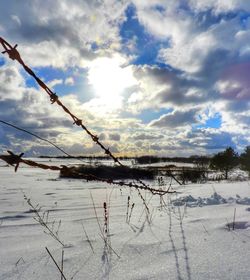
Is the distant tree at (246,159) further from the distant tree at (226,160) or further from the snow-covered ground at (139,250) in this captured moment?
the snow-covered ground at (139,250)

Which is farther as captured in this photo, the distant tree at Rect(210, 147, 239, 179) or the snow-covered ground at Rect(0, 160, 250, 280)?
the distant tree at Rect(210, 147, 239, 179)

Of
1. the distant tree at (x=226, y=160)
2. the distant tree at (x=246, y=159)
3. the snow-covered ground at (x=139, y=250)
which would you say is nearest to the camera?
the snow-covered ground at (x=139, y=250)

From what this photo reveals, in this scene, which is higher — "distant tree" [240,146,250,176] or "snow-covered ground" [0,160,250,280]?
"distant tree" [240,146,250,176]

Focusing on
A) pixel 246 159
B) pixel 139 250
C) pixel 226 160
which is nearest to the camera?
pixel 139 250

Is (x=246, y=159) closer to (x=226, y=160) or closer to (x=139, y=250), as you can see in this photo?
(x=226, y=160)

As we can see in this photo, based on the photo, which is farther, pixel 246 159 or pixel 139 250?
pixel 246 159

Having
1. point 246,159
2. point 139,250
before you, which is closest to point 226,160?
point 246,159

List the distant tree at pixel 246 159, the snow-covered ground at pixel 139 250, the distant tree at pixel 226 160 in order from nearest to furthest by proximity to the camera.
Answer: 1. the snow-covered ground at pixel 139 250
2. the distant tree at pixel 246 159
3. the distant tree at pixel 226 160

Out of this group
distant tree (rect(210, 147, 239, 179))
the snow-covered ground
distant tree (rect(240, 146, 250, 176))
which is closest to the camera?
the snow-covered ground

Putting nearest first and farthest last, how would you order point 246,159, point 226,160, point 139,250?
point 139,250
point 246,159
point 226,160

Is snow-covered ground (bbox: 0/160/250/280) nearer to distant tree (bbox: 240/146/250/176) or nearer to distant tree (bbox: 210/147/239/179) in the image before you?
distant tree (bbox: 240/146/250/176)

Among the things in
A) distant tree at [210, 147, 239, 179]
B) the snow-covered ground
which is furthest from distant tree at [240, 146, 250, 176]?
the snow-covered ground

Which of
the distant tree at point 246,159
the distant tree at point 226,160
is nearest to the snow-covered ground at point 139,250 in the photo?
the distant tree at point 246,159

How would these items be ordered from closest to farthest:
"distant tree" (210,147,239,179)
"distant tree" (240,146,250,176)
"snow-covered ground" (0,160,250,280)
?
"snow-covered ground" (0,160,250,280), "distant tree" (240,146,250,176), "distant tree" (210,147,239,179)
